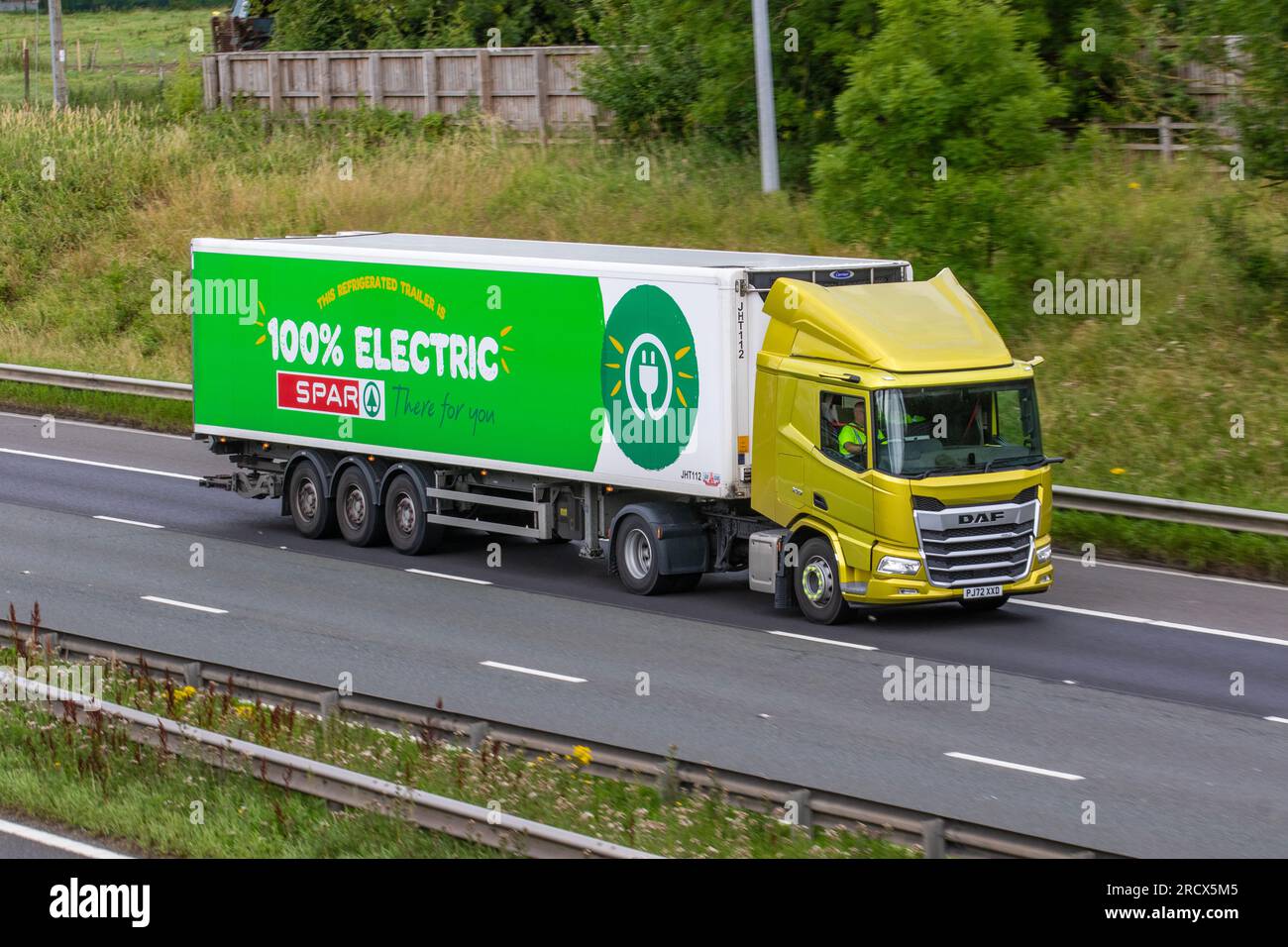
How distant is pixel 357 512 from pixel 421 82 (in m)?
23.1

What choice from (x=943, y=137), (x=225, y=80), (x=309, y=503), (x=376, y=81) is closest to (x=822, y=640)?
(x=309, y=503)

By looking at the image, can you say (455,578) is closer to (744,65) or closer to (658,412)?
(658,412)

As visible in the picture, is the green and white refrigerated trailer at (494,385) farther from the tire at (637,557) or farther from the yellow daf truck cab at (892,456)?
the yellow daf truck cab at (892,456)

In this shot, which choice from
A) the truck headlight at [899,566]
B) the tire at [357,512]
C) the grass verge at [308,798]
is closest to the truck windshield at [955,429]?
the truck headlight at [899,566]

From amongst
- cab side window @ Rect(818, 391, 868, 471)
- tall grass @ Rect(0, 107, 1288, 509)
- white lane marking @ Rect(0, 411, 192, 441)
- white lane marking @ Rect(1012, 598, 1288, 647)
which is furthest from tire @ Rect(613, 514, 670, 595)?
white lane marking @ Rect(0, 411, 192, 441)

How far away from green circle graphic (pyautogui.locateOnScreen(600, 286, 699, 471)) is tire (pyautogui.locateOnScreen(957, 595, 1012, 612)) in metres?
3.06

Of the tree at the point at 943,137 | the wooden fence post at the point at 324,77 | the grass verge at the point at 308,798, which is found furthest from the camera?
the wooden fence post at the point at 324,77

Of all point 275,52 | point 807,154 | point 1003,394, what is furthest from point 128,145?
point 1003,394

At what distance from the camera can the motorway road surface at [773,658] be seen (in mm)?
12477

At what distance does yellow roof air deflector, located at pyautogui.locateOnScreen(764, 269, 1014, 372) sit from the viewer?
56.1 feet

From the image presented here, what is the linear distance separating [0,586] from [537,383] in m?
5.74

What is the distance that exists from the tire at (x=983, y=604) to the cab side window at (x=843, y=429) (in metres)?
1.65

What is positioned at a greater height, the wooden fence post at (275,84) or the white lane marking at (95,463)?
the wooden fence post at (275,84)

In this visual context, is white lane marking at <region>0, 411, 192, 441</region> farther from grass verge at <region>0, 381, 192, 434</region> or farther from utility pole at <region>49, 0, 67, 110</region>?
utility pole at <region>49, 0, 67, 110</region>
